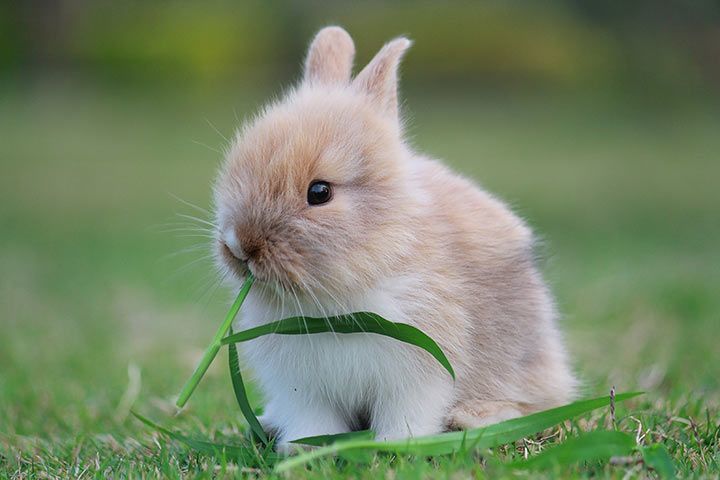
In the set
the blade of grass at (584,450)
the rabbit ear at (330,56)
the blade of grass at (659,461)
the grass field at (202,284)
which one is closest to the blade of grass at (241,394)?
the grass field at (202,284)

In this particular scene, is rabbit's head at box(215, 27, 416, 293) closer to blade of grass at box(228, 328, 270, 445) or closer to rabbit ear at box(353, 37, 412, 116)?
rabbit ear at box(353, 37, 412, 116)

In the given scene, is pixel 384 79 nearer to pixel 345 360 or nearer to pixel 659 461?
pixel 345 360

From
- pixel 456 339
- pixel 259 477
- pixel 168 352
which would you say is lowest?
pixel 168 352

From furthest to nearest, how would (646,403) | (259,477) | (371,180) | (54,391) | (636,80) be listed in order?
1. (636,80)
2. (54,391)
3. (646,403)
4. (371,180)
5. (259,477)

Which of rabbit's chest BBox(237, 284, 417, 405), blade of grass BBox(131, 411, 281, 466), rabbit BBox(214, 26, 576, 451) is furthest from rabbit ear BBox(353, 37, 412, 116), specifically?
blade of grass BBox(131, 411, 281, 466)

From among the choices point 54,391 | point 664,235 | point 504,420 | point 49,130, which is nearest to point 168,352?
point 54,391

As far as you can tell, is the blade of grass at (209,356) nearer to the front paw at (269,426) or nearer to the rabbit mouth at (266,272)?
the rabbit mouth at (266,272)

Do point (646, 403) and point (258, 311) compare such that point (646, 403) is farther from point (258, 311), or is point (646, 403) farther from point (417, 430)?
point (258, 311)
